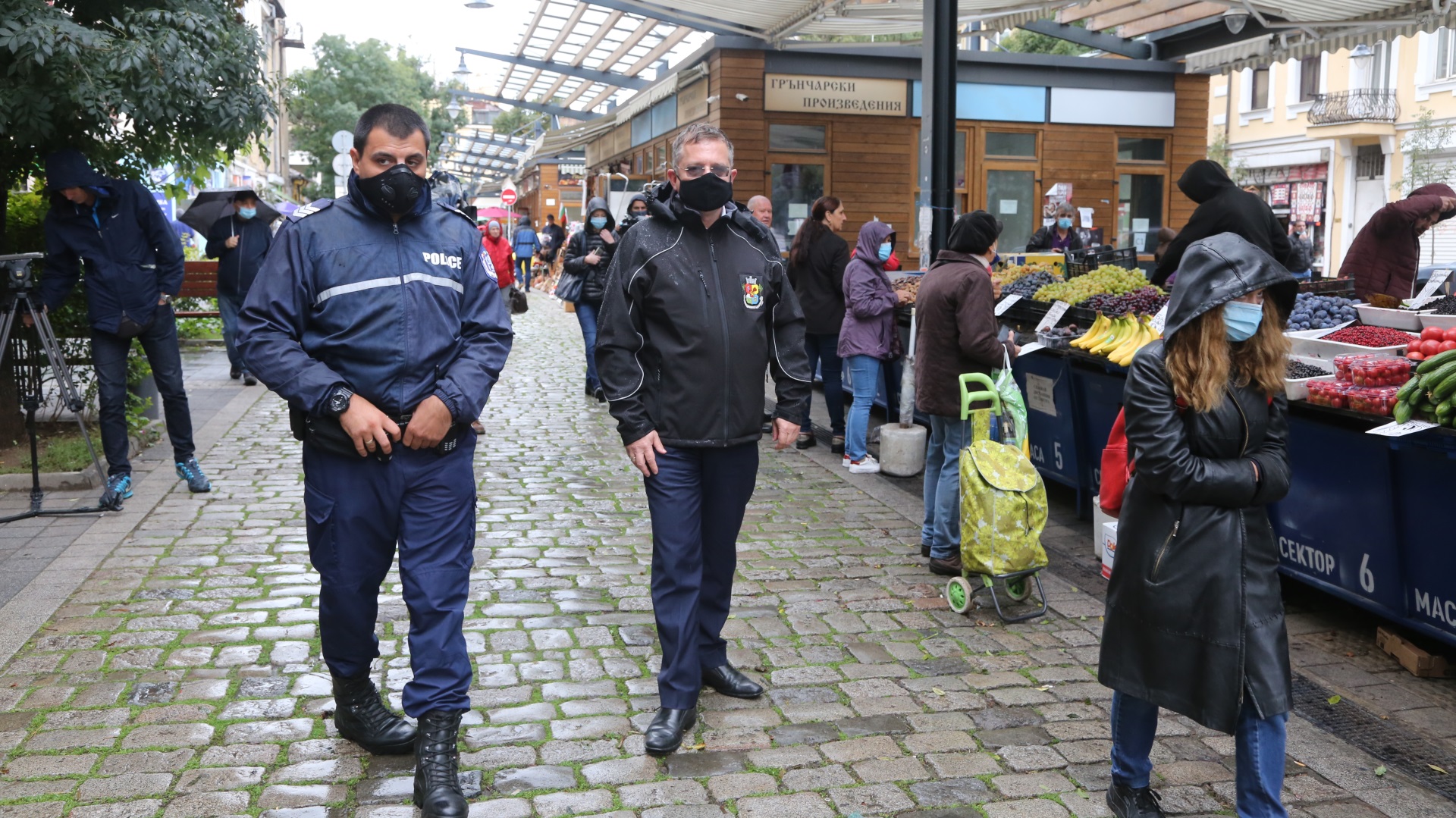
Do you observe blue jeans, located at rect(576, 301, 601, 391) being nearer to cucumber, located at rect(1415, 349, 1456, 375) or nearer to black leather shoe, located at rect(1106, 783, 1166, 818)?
cucumber, located at rect(1415, 349, 1456, 375)

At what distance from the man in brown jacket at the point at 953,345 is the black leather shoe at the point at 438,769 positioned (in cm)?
321

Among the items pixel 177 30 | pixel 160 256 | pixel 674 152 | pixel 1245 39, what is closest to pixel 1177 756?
pixel 674 152

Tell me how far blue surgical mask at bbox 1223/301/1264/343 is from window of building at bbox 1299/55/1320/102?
42988mm

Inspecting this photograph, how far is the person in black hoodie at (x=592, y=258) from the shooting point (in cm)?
1172

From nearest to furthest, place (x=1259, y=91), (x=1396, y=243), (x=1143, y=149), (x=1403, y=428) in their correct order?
(x=1403, y=428), (x=1396, y=243), (x=1143, y=149), (x=1259, y=91)

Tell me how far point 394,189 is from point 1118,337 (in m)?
4.85

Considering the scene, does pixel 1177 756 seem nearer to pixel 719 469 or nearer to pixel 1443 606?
pixel 1443 606

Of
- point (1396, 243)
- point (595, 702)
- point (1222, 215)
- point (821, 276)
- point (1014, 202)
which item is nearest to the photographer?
point (595, 702)

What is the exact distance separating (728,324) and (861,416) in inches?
196

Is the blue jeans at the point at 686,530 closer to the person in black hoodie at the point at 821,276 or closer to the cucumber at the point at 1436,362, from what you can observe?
the cucumber at the point at 1436,362

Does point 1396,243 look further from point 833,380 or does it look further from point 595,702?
point 595,702

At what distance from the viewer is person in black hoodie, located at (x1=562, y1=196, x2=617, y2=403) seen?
11.7m

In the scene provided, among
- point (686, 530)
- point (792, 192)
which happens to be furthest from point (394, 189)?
point (792, 192)

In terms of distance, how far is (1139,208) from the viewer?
67.4 ft
